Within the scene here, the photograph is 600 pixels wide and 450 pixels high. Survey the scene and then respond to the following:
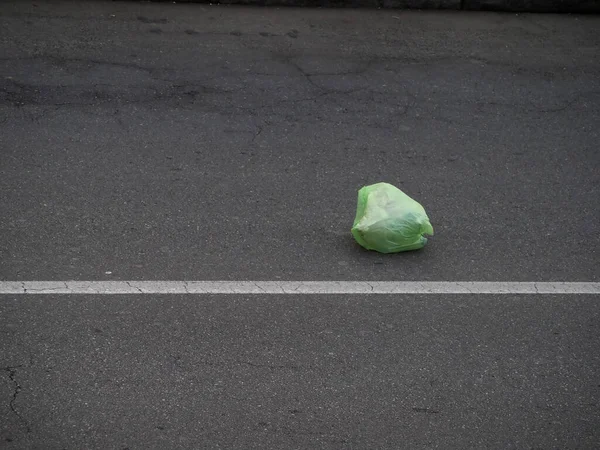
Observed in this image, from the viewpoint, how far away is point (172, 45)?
8.02 metres

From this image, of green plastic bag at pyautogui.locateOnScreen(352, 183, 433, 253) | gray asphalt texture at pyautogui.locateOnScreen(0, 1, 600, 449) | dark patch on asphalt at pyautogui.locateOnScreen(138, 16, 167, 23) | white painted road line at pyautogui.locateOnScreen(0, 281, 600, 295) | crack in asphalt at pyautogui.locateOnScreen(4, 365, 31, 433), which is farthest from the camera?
dark patch on asphalt at pyautogui.locateOnScreen(138, 16, 167, 23)

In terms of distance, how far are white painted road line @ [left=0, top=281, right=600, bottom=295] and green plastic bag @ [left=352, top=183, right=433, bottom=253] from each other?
1.16 feet

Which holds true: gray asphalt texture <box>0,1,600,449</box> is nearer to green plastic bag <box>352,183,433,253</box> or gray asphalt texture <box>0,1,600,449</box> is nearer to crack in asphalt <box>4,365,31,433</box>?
crack in asphalt <box>4,365,31,433</box>

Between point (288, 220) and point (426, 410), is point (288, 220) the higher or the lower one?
the higher one

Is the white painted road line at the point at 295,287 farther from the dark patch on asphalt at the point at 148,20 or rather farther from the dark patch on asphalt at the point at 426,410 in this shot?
the dark patch on asphalt at the point at 148,20

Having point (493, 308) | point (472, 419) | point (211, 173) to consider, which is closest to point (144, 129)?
point (211, 173)

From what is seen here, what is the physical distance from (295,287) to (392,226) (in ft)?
2.57

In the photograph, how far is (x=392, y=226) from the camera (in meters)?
5.09

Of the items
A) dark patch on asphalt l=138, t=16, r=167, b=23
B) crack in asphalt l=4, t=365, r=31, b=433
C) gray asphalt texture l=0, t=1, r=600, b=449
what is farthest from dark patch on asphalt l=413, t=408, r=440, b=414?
dark patch on asphalt l=138, t=16, r=167, b=23

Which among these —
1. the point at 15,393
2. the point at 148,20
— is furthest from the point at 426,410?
the point at 148,20

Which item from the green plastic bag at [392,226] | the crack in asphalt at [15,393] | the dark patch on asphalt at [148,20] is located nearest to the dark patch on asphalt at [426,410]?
the green plastic bag at [392,226]

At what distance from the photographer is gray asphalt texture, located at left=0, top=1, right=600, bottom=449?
3832 millimetres

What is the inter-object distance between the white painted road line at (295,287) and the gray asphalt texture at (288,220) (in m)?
0.08

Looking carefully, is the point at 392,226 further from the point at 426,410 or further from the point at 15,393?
the point at 15,393
